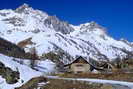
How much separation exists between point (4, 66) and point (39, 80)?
37.9 m

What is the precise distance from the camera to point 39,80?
2373 inches

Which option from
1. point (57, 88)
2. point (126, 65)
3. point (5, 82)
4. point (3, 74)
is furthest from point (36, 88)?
point (126, 65)

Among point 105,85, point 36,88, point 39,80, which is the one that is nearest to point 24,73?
point 39,80

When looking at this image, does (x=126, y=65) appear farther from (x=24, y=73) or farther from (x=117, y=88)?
(x=117, y=88)

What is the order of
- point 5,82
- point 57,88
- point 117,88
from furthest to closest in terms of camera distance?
point 5,82 < point 57,88 < point 117,88

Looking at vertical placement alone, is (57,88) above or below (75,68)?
below

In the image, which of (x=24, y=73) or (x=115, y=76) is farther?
(x=24, y=73)

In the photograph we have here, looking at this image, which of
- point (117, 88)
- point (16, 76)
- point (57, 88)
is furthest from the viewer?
point (16, 76)

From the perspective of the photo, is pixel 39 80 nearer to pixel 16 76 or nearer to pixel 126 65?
pixel 16 76

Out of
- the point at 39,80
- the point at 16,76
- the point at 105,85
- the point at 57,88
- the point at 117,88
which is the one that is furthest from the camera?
the point at 16,76

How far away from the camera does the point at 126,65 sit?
9975 cm

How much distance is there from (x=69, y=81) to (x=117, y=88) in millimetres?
13927

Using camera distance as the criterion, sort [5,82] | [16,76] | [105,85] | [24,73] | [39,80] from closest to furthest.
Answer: [105,85] < [39,80] < [5,82] < [16,76] < [24,73]

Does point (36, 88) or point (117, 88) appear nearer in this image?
point (117, 88)
